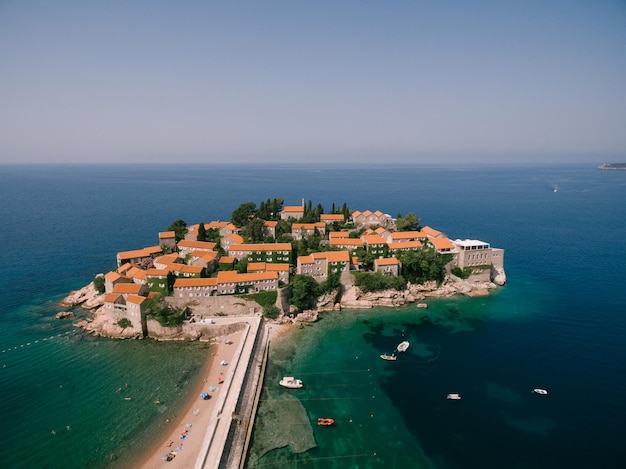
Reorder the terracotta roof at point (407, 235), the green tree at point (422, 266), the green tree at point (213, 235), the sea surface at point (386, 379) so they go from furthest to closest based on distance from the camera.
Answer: the green tree at point (213, 235)
the terracotta roof at point (407, 235)
the green tree at point (422, 266)
the sea surface at point (386, 379)

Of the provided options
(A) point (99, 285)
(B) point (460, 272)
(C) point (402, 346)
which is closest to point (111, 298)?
(A) point (99, 285)

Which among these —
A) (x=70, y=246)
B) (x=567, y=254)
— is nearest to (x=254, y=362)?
(x=70, y=246)

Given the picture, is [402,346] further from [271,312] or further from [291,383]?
[271,312]

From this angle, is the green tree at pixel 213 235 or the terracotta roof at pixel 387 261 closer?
the terracotta roof at pixel 387 261

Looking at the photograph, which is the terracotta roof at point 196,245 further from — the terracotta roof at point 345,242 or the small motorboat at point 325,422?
the small motorboat at point 325,422

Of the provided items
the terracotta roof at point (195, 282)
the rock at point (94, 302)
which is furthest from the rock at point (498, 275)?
the rock at point (94, 302)
